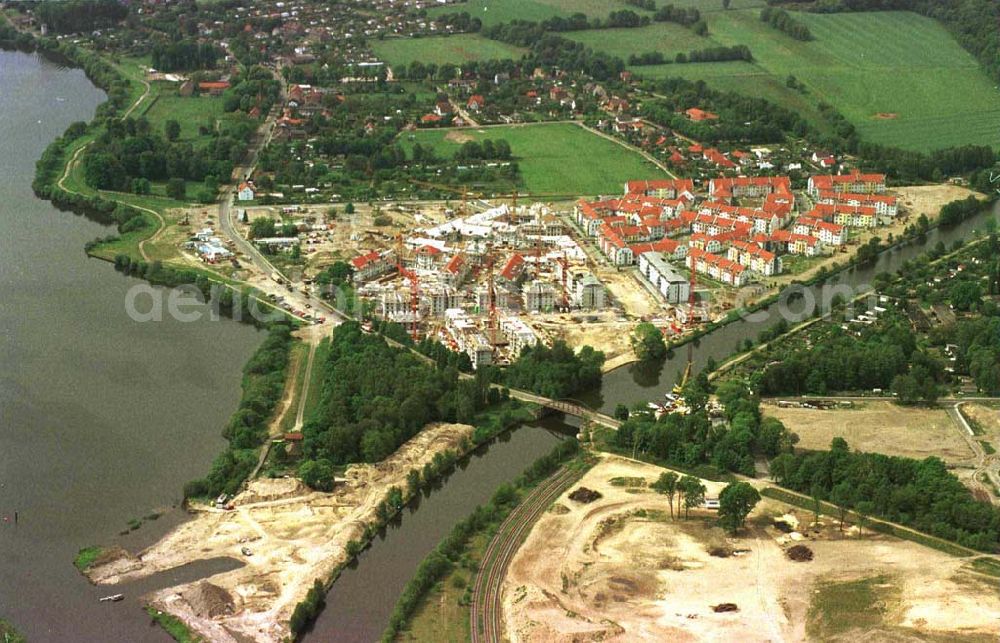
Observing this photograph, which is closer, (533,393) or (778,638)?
(778,638)

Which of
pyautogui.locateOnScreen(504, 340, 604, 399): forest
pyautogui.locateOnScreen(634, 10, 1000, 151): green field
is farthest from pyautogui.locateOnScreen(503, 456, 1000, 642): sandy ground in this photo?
pyautogui.locateOnScreen(634, 10, 1000, 151): green field

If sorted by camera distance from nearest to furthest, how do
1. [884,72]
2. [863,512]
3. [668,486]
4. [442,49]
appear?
[863,512] < [668,486] < [884,72] < [442,49]

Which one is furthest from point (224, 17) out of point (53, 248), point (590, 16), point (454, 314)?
point (454, 314)

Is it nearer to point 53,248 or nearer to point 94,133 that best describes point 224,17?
point 94,133

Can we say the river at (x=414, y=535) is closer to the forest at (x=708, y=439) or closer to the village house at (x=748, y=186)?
the forest at (x=708, y=439)

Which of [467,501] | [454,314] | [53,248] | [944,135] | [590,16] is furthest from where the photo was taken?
[590,16]

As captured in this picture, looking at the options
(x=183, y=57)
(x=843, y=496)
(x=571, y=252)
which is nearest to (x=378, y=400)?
(x=843, y=496)

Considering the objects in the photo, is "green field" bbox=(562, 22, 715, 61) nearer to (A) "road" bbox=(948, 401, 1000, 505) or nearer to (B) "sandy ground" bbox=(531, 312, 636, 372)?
(B) "sandy ground" bbox=(531, 312, 636, 372)

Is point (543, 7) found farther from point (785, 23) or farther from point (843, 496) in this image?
point (843, 496)
